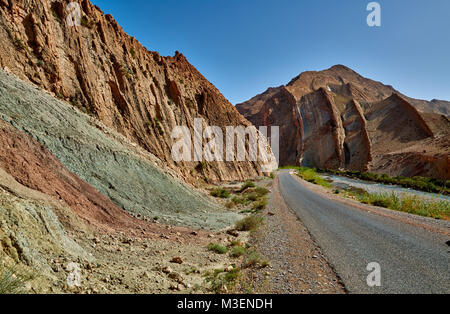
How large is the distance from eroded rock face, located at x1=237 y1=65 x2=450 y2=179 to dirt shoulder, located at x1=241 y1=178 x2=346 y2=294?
1598 inches

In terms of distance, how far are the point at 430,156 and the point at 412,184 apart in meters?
13.2

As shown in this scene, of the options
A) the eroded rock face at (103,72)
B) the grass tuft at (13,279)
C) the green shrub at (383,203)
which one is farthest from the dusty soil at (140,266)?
the green shrub at (383,203)

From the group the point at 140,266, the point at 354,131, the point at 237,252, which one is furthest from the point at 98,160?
the point at 354,131

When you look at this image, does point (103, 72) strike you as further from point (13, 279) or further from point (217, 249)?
point (13, 279)

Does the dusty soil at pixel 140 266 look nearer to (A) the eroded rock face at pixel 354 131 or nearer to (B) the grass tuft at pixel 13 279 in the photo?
(B) the grass tuft at pixel 13 279

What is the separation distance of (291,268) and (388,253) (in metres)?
2.66

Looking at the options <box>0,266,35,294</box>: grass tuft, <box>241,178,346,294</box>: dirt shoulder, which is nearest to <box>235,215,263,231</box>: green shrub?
<box>241,178,346,294</box>: dirt shoulder

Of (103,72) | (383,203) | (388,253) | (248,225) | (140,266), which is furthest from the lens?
(103,72)

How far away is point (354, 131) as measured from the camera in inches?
2923

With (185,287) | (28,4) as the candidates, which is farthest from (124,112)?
(185,287)

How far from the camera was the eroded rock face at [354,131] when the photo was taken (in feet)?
147

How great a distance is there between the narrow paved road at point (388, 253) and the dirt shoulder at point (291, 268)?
28 centimetres

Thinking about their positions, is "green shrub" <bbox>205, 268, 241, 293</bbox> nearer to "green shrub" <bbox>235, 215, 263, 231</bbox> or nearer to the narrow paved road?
the narrow paved road

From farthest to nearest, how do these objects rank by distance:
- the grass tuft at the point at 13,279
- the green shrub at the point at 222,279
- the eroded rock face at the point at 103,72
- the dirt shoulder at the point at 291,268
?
the eroded rock face at the point at 103,72, the green shrub at the point at 222,279, the dirt shoulder at the point at 291,268, the grass tuft at the point at 13,279
